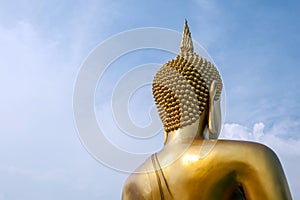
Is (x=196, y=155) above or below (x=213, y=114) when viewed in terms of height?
below

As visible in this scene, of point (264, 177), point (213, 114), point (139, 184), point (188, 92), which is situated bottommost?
point (264, 177)

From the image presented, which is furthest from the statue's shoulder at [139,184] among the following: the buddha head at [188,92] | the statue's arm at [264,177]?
the statue's arm at [264,177]

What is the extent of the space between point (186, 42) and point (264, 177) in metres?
2.38

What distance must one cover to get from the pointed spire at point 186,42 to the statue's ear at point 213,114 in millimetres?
664

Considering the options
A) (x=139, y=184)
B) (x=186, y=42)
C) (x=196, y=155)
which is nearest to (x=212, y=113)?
(x=196, y=155)

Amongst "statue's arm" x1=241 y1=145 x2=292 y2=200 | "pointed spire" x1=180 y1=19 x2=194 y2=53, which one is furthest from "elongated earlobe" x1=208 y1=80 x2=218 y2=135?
"statue's arm" x1=241 y1=145 x2=292 y2=200

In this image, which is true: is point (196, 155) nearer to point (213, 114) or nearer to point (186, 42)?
point (213, 114)

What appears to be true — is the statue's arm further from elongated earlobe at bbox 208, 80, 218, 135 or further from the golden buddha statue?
elongated earlobe at bbox 208, 80, 218, 135

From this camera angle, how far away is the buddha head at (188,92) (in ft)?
19.3

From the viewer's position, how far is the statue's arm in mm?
4906

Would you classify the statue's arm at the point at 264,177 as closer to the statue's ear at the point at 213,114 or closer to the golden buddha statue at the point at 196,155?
the golden buddha statue at the point at 196,155

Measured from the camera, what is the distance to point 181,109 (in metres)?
5.89

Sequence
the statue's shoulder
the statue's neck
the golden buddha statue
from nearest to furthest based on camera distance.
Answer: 1. the golden buddha statue
2. the statue's shoulder
3. the statue's neck

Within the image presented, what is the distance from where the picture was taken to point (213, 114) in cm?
595
